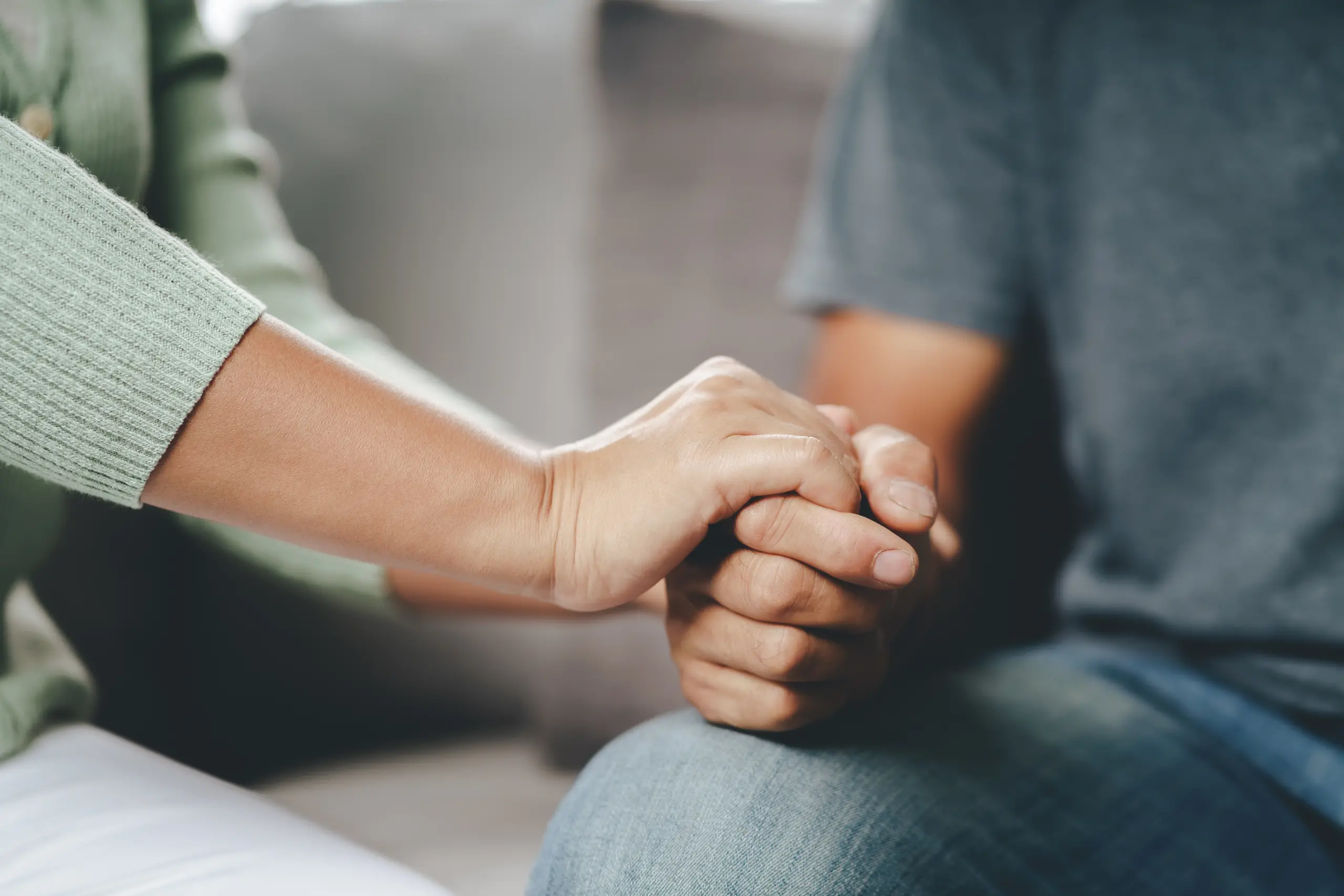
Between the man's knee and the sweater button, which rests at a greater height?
the sweater button

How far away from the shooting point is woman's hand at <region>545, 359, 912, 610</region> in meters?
0.41

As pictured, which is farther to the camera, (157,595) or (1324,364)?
(157,595)

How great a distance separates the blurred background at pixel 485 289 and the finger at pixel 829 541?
0.42 m

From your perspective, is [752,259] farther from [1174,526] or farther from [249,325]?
[249,325]

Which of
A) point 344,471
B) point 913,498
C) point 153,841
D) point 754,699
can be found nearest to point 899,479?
point 913,498

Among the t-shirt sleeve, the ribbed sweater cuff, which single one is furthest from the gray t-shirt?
the ribbed sweater cuff

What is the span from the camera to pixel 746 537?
425 mm

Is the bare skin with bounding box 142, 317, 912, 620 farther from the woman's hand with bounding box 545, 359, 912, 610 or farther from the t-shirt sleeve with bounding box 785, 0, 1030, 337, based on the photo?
the t-shirt sleeve with bounding box 785, 0, 1030, 337

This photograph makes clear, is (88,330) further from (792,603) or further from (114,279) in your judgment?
(792,603)

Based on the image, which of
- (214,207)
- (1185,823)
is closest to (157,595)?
(214,207)

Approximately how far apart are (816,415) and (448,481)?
0.18 metres

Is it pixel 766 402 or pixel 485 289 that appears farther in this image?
pixel 485 289

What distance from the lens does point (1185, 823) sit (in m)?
0.54

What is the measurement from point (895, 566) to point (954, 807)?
Result: 133 mm
